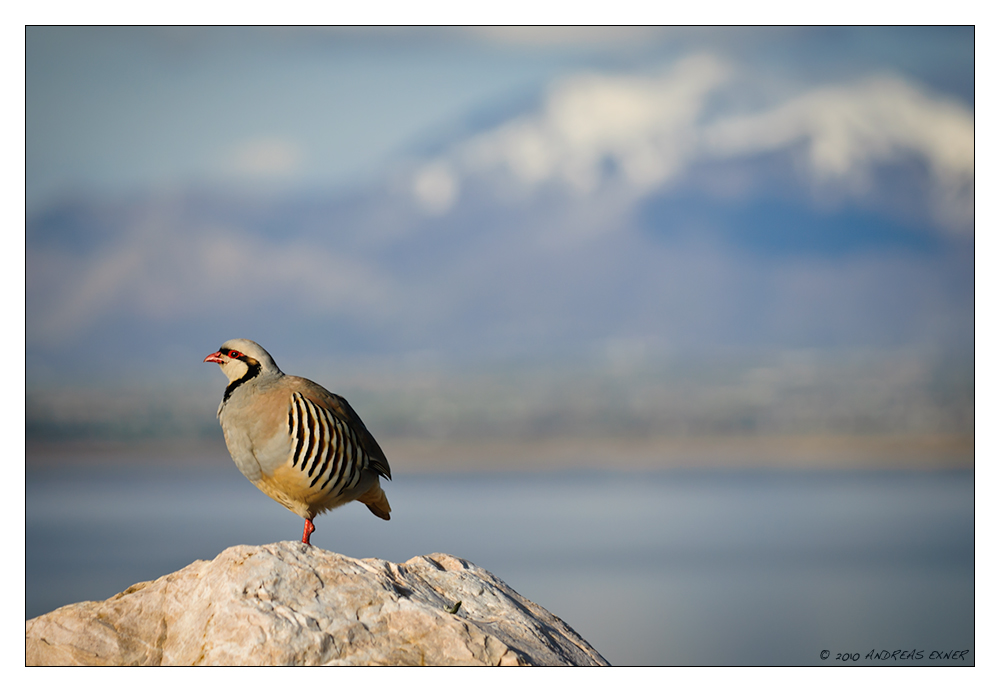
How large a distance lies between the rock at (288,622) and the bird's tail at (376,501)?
650mm

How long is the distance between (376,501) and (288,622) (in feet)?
4.39

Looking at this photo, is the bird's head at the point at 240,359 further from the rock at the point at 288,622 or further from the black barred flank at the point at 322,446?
the rock at the point at 288,622

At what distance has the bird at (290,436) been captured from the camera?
4797 mm

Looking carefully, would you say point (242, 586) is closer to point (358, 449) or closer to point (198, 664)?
point (198, 664)

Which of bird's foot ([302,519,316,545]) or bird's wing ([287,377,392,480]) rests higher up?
bird's wing ([287,377,392,480])

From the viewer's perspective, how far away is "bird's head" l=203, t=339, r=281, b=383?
16.3 ft

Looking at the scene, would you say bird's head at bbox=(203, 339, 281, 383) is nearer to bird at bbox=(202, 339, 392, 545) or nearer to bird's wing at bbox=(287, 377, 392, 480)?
bird at bbox=(202, 339, 392, 545)

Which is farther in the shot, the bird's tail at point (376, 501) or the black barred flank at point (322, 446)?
the bird's tail at point (376, 501)

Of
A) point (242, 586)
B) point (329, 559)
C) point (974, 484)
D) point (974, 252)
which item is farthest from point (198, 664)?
point (974, 252)

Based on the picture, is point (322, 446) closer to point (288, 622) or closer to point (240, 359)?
point (240, 359)

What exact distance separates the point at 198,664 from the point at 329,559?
787 millimetres

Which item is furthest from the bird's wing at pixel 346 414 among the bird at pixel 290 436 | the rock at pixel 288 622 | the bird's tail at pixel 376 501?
the rock at pixel 288 622

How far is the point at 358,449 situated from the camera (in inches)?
197

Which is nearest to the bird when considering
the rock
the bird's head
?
the bird's head
